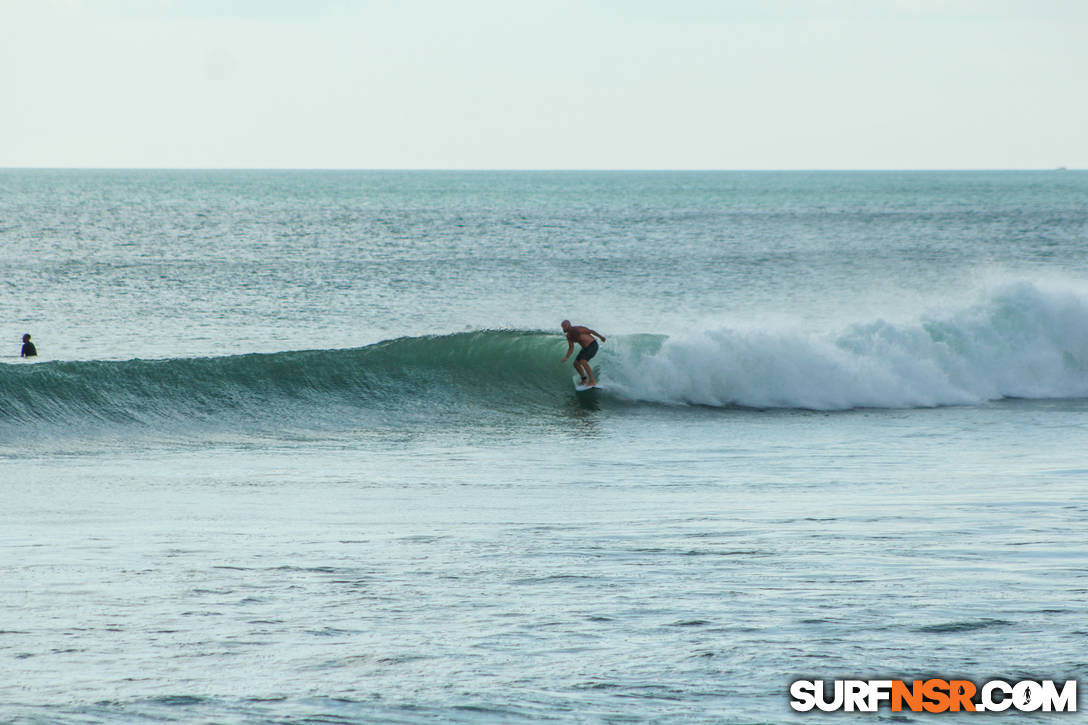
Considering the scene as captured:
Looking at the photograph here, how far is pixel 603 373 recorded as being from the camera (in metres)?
18.9

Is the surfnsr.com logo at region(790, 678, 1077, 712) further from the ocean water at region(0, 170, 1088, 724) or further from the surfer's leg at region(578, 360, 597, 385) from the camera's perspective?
the surfer's leg at region(578, 360, 597, 385)

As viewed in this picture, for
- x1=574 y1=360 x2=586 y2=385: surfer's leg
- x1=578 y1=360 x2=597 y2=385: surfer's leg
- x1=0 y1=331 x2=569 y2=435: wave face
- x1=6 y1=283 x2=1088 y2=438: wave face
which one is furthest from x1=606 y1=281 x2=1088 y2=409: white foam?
x1=0 y1=331 x2=569 y2=435: wave face

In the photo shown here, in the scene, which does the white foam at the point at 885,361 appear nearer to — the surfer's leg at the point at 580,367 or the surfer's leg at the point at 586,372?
the surfer's leg at the point at 586,372

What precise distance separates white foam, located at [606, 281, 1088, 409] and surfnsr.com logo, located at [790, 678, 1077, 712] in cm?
1228

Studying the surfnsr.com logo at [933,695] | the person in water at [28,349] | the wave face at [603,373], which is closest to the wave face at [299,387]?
the wave face at [603,373]

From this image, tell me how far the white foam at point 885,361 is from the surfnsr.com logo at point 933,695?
12.3 meters

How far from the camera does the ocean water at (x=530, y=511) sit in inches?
220

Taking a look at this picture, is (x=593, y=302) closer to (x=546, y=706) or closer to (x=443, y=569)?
(x=443, y=569)

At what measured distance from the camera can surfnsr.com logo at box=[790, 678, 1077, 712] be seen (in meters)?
5.19

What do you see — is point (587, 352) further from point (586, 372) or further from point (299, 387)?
point (299, 387)

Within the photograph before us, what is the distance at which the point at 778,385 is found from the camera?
17938 mm

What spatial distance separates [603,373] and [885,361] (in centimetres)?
451

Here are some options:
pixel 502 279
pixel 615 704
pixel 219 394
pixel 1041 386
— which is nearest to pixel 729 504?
pixel 615 704

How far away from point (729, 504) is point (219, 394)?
9640 mm
